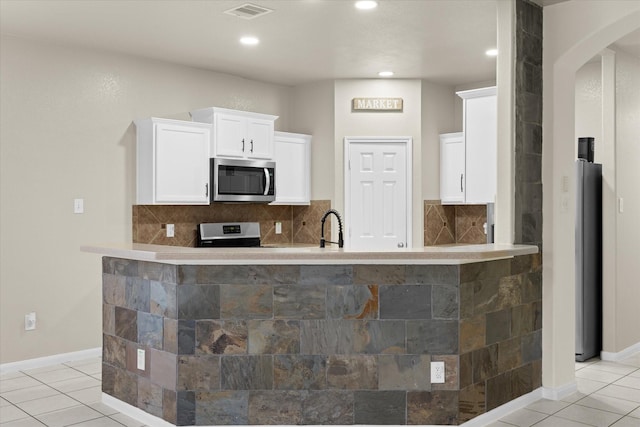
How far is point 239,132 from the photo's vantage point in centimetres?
608

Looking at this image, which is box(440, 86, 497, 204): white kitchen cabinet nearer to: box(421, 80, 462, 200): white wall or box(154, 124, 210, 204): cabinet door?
box(421, 80, 462, 200): white wall

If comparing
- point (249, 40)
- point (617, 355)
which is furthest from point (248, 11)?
point (617, 355)

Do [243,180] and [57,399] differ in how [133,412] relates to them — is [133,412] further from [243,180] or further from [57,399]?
[243,180]

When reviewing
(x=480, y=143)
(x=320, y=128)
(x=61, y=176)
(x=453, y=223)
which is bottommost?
(x=453, y=223)

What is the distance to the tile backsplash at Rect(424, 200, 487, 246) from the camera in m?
6.82

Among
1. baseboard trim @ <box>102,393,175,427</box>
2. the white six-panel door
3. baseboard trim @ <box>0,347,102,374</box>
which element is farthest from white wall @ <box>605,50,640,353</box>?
baseboard trim @ <box>0,347,102,374</box>

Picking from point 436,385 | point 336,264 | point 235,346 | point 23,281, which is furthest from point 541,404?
point 23,281

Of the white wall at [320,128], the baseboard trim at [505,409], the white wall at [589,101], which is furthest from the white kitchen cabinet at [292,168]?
the baseboard trim at [505,409]

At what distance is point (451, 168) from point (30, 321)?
14.3ft

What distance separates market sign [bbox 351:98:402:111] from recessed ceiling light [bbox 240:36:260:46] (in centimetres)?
169

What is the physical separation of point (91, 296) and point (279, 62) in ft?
8.97

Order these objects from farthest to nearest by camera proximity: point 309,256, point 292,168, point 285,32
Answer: point 292,168 → point 285,32 → point 309,256

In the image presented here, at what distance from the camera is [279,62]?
5945mm

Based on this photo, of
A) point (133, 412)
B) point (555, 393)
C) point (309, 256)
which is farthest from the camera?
point (555, 393)
